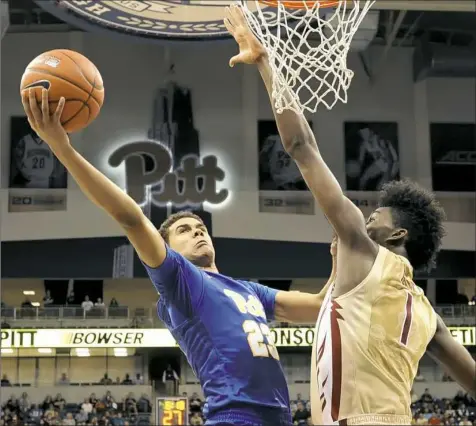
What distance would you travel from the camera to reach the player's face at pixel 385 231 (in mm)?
2787

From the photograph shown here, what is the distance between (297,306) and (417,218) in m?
0.84

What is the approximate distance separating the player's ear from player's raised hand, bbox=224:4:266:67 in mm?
801

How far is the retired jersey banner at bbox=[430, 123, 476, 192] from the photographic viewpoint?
18.3 m

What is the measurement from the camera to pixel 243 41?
119 inches

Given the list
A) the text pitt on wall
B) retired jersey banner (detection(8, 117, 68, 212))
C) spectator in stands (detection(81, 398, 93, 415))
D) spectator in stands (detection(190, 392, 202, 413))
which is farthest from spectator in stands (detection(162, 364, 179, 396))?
retired jersey banner (detection(8, 117, 68, 212))

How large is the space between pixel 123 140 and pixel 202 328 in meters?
15.1

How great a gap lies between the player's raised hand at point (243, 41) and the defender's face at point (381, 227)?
72cm

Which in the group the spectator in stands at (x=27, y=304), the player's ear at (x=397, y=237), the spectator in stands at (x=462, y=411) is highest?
the spectator in stands at (x=27, y=304)

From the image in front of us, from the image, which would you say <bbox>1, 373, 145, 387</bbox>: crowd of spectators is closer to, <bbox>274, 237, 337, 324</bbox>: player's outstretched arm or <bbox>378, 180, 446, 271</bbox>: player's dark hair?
<bbox>274, 237, 337, 324</bbox>: player's outstretched arm

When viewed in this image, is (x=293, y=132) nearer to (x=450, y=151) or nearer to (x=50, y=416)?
(x=450, y=151)

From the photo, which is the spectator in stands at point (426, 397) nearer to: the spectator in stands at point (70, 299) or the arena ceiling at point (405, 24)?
the arena ceiling at point (405, 24)

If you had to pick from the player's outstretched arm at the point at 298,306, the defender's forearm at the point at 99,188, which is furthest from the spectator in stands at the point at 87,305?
the defender's forearm at the point at 99,188

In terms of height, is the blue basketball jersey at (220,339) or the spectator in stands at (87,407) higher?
the blue basketball jersey at (220,339)

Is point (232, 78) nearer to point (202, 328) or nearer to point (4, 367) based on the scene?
point (4, 367)
